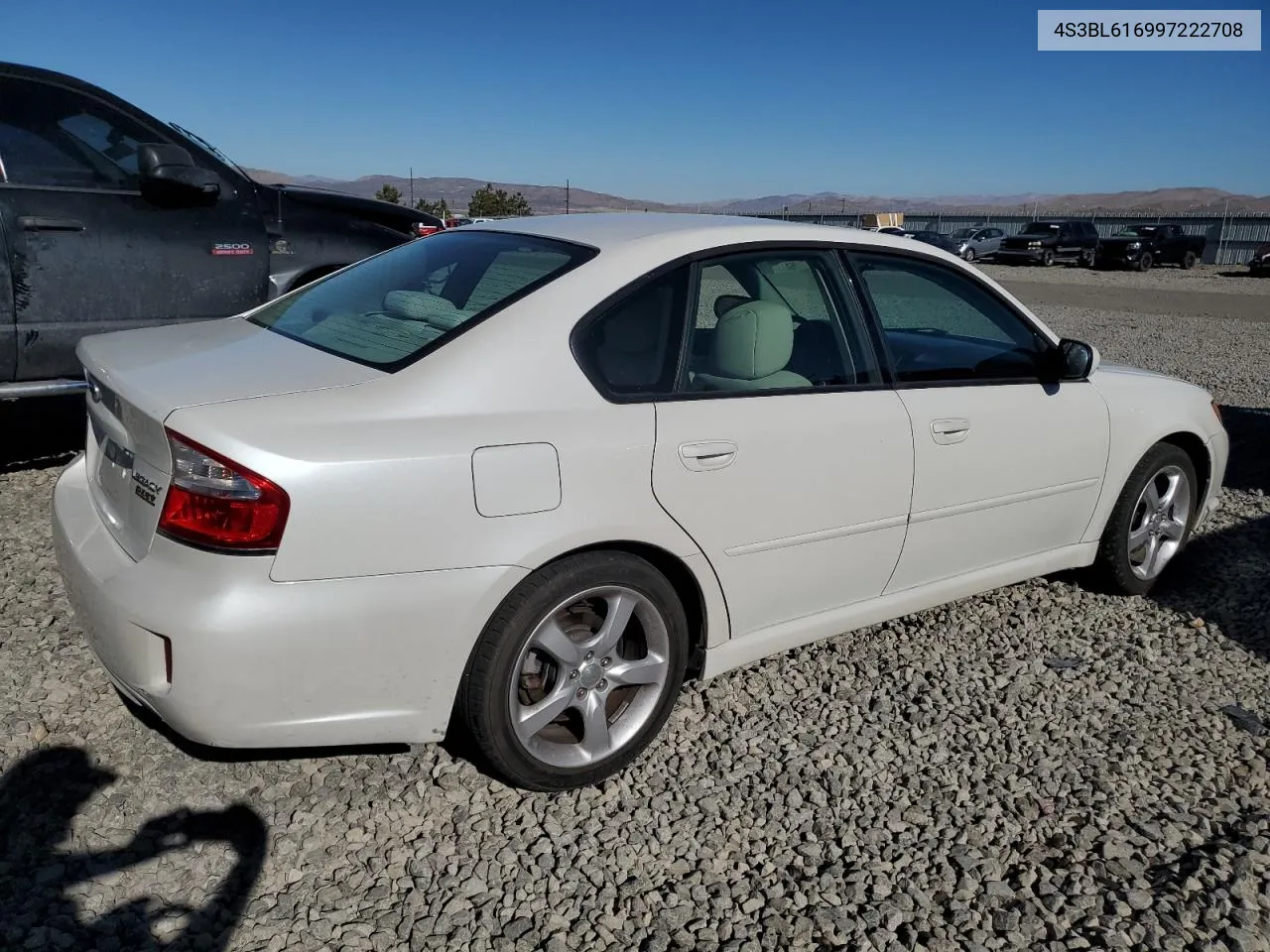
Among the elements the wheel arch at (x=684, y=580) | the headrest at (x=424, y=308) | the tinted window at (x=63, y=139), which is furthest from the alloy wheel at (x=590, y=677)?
the tinted window at (x=63, y=139)

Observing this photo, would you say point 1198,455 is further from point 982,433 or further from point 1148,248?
point 1148,248

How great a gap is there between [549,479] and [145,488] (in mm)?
994

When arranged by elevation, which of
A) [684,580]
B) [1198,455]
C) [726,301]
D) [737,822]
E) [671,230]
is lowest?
[737,822]

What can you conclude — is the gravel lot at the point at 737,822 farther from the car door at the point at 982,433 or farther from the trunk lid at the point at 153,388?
the trunk lid at the point at 153,388

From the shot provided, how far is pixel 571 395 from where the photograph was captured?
2.65 meters

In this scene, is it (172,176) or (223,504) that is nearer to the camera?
(223,504)

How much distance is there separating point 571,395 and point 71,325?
3483 mm

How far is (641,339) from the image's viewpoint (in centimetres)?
288

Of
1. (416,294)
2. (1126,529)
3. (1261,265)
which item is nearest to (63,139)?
(416,294)

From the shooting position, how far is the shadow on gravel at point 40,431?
560cm

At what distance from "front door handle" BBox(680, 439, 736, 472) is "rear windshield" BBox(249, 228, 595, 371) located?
0.62 meters

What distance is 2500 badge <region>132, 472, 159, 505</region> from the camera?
7.93 ft

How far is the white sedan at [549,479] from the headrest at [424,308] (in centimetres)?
1

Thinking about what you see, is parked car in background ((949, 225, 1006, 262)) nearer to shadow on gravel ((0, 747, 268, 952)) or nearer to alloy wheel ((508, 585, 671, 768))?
alloy wheel ((508, 585, 671, 768))
